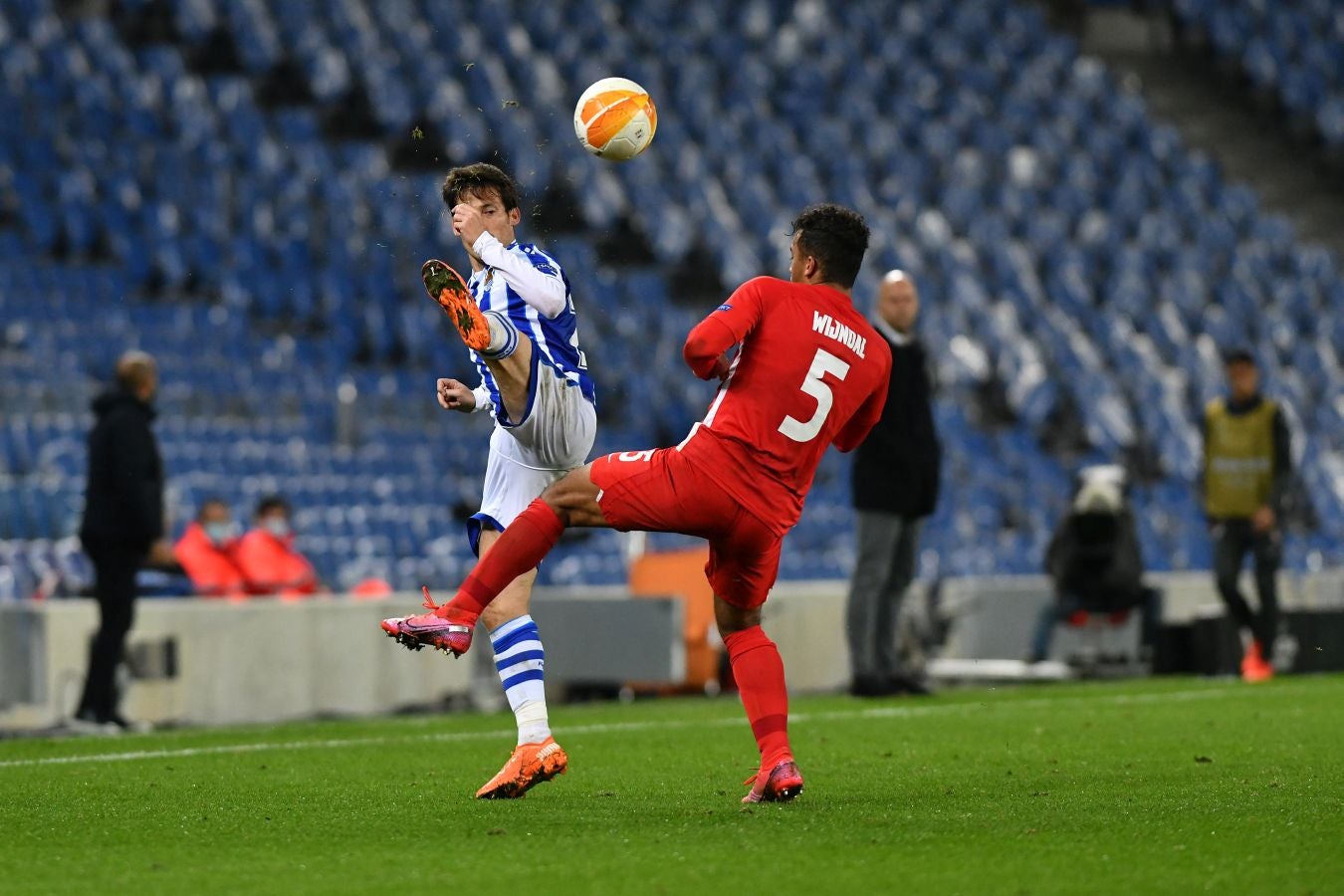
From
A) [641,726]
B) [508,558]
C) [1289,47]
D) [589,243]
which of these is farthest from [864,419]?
[1289,47]

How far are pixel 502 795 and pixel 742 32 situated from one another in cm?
1847

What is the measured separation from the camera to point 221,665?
11125 mm

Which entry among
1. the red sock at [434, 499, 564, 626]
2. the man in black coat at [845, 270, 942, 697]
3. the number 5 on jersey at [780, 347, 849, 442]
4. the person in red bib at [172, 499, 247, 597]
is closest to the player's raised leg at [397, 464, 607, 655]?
the red sock at [434, 499, 564, 626]

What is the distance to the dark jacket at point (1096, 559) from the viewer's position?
13531 mm

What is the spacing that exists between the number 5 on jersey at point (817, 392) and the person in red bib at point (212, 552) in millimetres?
7506

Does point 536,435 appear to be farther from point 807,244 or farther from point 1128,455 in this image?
point 1128,455

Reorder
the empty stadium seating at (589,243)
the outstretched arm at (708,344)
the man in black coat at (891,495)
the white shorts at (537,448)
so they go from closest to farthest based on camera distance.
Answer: the outstretched arm at (708,344) < the white shorts at (537,448) < the man in black coat at (891,495) < the empty stadium seating at (589,243)

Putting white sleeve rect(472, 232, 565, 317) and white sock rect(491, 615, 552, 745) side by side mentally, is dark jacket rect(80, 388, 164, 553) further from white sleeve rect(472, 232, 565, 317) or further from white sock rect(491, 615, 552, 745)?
white sleeve rect(472, 232, 565, 317)

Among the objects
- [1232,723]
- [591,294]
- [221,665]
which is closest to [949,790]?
[1232,723]

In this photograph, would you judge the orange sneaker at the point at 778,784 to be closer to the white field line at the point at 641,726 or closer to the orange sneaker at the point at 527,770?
the orange sneaker at the point at 527,770

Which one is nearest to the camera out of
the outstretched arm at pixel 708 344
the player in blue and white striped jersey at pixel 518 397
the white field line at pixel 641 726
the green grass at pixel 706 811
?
the green grass at pixel 706 811

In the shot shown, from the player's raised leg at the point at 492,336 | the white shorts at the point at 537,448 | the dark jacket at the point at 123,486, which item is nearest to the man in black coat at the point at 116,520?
the dark jacket at the point at 123,486

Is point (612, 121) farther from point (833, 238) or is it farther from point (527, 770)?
point (527, 770)

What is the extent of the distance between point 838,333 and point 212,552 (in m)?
7.90
